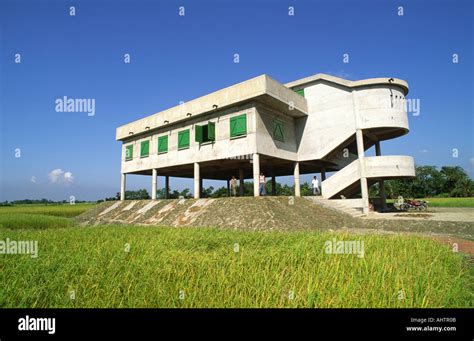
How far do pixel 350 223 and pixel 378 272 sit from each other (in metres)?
10.1

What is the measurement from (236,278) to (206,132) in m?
15.9

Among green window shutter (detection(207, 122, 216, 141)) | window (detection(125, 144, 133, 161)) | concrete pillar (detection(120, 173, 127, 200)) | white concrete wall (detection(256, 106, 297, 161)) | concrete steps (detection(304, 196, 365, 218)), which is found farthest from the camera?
concrete pillar (detection(120, 173, 127, 200))

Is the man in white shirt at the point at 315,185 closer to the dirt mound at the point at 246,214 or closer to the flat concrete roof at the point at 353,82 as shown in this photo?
the dirt mound at the point at 246,214

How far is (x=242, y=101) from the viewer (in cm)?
1680

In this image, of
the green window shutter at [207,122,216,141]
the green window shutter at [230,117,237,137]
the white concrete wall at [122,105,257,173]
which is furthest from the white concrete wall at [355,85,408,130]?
the green window shutter at [207,122,216,141]

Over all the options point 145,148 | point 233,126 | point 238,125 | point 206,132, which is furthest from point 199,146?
point 145,148

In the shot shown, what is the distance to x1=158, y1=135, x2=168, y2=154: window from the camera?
2248 centimetres

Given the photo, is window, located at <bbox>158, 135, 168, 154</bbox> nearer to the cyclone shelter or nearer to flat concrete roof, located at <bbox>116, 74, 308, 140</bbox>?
the cyclone shelter

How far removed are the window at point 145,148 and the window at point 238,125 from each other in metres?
11.1

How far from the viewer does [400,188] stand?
53.7 meters

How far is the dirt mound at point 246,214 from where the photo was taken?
40.5 feet

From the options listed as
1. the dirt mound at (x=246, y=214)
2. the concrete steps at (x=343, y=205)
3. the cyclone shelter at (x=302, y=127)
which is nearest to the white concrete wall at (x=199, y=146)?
the cyclone shelter at (x=302, y=127)

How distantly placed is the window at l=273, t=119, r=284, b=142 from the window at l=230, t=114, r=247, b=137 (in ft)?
8.32
